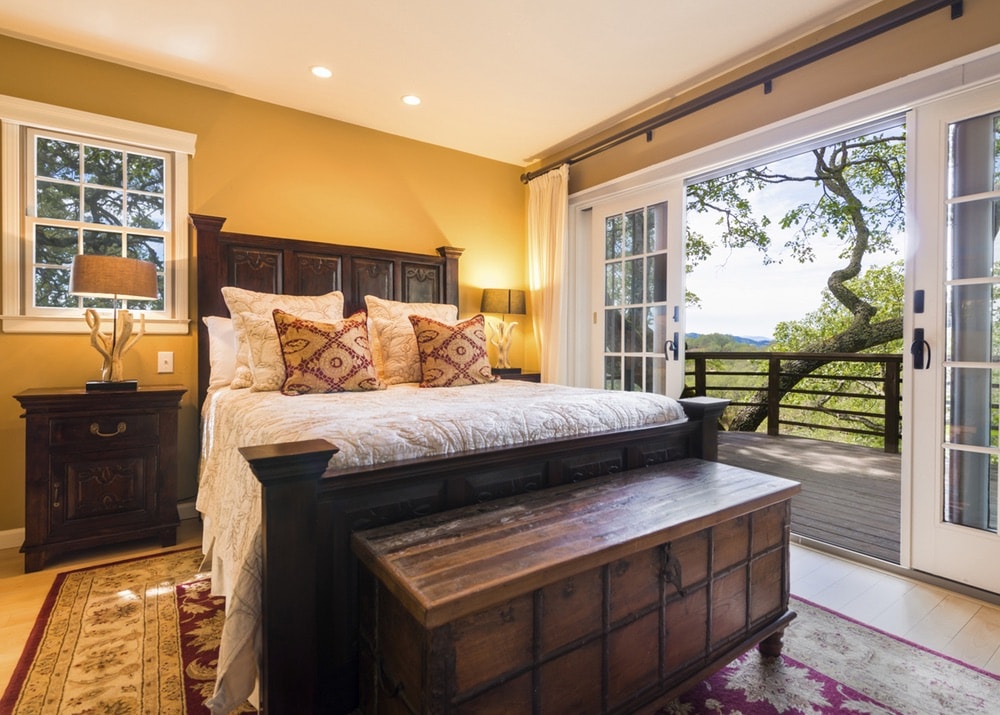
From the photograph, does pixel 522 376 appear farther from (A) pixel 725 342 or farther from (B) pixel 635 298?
(A) pixel 725 342

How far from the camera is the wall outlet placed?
114 inches

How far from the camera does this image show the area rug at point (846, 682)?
4.64 ft

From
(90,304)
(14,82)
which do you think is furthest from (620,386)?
(14,82)

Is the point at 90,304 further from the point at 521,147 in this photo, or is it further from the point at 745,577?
the point at 745,577

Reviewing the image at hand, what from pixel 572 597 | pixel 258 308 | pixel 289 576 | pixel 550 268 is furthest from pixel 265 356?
pixel 550 268

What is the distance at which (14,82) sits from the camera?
2.55m

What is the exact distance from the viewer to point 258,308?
108 inches

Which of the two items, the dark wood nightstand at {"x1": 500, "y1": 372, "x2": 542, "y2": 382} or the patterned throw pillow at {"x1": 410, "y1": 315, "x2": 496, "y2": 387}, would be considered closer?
the patterned throw pillow at {"x1": 410, "y1": 315, "x2": 496, "y2": 387}

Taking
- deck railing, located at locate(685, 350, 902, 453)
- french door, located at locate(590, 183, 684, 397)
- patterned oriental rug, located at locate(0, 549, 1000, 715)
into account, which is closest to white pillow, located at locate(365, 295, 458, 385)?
patterned oriental rug, located at locate(0, 549, 1000, 715)

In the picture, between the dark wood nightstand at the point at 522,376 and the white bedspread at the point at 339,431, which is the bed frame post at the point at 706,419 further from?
the dark wood nightstand at the point at 522,376

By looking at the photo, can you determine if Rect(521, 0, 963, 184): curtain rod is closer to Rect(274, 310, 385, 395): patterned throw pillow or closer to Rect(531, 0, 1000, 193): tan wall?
Rect(531, 0, 1000, 193): tan wall

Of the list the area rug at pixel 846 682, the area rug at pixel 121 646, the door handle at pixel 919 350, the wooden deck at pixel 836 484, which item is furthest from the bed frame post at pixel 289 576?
the wooden deck at pixel 836 484

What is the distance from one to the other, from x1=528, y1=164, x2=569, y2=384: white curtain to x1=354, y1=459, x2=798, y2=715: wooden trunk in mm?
2366

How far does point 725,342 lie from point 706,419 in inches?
189
